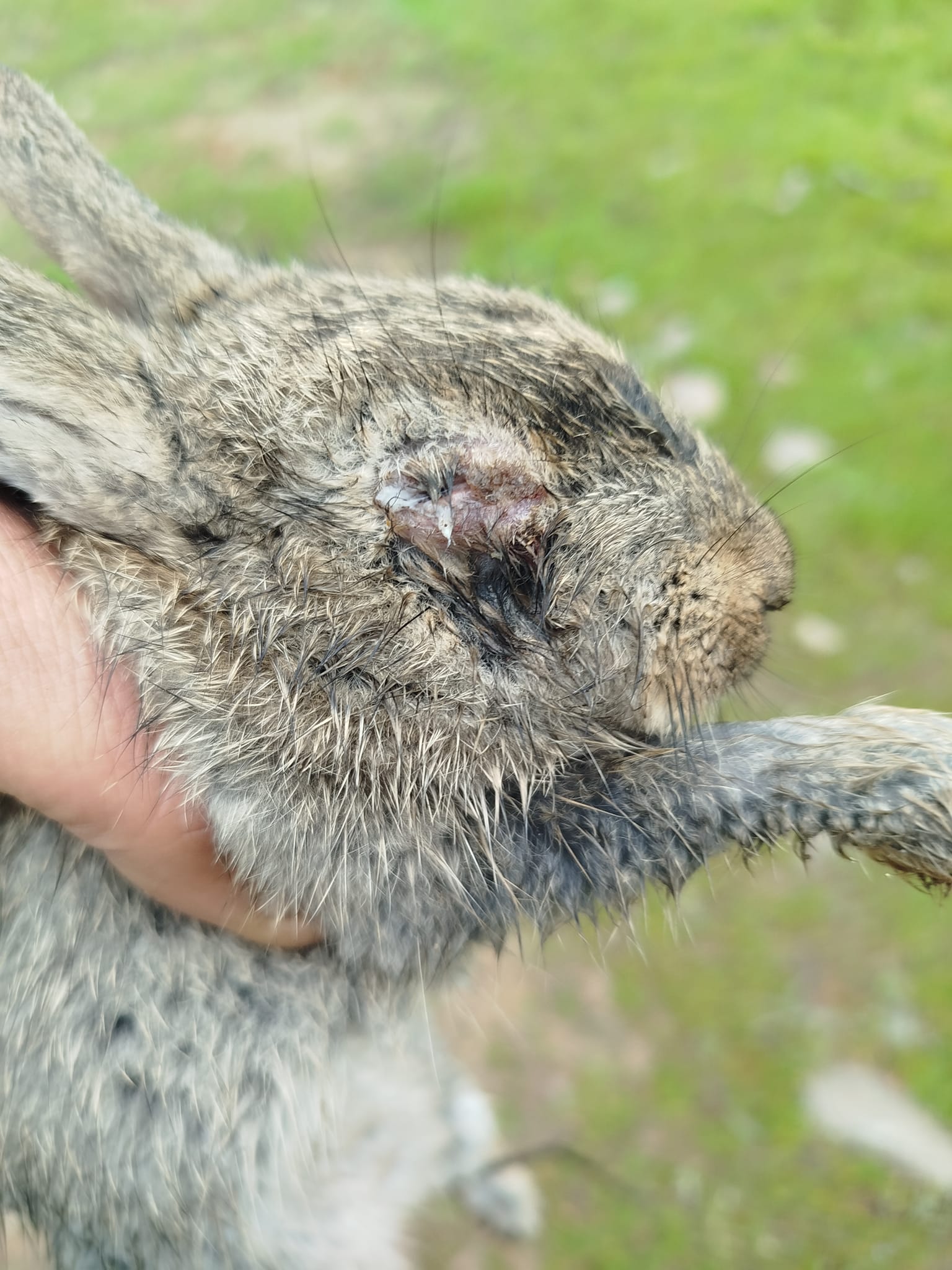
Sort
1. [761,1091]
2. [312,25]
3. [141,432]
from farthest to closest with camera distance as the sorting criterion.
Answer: [312,25], [761,1091], [141,432]

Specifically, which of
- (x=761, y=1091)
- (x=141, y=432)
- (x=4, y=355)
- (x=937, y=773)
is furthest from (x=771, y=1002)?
(x=4, y=355)

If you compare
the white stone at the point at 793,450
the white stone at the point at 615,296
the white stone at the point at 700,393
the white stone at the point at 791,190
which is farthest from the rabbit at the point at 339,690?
the white stone at the point at 791,190

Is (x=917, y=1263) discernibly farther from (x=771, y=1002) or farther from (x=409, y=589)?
(x=409, y=589)

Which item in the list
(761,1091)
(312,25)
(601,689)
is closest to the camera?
(601,689)

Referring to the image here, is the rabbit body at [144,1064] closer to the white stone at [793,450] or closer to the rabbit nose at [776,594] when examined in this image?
the rabbit nose at [776,594]

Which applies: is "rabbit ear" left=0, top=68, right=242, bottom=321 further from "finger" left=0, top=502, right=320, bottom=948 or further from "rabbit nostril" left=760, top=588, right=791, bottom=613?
"rabbit nostril" left=760, top=588, right=791, bottom=613

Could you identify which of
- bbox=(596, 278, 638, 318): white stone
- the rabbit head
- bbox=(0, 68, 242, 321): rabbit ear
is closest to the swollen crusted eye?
the rabbit head
